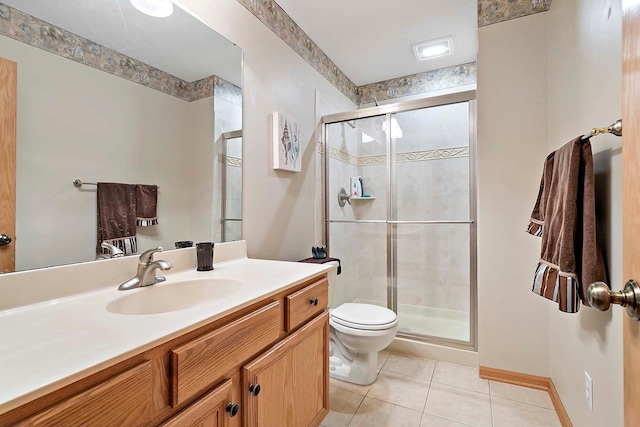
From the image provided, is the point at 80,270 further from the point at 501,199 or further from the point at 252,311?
the point at 501,199

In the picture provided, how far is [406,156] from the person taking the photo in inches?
106

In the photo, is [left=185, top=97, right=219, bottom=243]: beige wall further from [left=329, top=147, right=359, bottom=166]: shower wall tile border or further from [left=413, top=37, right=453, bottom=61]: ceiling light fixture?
[left=413, top=37, right=453, bottom=61]: ceiling light fixture

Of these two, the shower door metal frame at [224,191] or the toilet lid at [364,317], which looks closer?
the shower door metal frame at [224,191]

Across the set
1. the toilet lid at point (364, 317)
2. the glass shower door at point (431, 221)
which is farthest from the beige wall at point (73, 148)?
the glass shower door at point (431, 221)

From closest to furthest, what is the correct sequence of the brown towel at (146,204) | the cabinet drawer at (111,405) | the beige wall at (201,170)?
the cabinet drawer at (111,405), the brown towel at (146,204), the beige wall at (201,170)

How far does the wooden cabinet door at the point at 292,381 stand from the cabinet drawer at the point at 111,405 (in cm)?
33

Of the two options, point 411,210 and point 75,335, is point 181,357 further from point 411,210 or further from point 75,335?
point 411,210

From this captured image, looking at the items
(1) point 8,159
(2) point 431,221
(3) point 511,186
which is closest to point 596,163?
(3) point 511,186

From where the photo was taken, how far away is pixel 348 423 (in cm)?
155

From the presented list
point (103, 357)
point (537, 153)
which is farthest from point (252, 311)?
point (537, 153)

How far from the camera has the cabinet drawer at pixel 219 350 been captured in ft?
2.29

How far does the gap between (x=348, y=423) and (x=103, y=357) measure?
141 cm

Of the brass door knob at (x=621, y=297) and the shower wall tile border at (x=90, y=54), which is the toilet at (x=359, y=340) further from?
the shower wall tile border at (x=90, y=54)

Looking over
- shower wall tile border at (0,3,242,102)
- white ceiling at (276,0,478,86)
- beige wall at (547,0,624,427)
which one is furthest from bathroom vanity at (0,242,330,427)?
white ceiling at (276,0,478,86)
